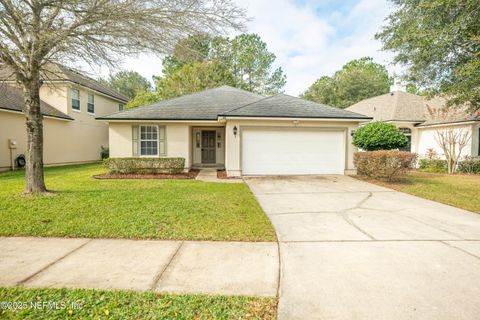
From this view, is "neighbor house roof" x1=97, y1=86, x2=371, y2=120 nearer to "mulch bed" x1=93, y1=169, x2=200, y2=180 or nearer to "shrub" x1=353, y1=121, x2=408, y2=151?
"shrub" x1=353, y1=121, x2=408, y2=151

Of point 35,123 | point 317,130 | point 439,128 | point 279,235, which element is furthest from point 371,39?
point 35,123

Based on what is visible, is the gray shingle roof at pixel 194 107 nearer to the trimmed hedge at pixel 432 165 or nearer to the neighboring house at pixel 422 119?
the neighboring house at pixel 422 119

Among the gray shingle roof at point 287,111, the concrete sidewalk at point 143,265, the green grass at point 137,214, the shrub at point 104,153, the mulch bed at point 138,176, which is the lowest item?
the concrete sidewalk at point 143,265

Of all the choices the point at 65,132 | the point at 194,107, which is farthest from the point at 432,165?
the point at 65,132

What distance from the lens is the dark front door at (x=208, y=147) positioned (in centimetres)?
1469

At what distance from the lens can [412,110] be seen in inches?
671

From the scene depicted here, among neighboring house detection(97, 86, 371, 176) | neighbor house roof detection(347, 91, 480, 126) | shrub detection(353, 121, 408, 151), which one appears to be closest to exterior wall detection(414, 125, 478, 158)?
neighbor house roof detection(347, 91, 480, 126)

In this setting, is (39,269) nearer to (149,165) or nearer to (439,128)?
(149,165)

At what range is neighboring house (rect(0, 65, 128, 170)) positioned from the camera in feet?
41.7

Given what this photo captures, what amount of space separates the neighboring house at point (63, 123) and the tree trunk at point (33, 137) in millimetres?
4576

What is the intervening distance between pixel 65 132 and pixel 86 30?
12.5 metres

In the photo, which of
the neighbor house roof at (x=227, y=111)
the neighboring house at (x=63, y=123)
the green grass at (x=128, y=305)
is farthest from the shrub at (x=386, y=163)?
the neighboring house at (x=63, y=123)

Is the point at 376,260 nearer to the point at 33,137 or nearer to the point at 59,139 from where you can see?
the point at 33,137

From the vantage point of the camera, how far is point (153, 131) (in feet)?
40.7
